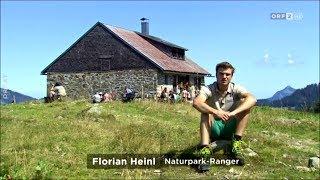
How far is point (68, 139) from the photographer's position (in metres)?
11.4

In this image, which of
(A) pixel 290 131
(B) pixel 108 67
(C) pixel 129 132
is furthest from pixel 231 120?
(B) pixel 108 67

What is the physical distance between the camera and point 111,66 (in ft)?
118

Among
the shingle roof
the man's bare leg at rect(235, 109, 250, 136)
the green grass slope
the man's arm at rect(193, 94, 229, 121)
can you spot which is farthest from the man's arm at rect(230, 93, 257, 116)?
the shingle roof

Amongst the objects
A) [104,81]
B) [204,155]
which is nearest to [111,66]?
[104,81]

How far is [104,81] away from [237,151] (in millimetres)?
28469

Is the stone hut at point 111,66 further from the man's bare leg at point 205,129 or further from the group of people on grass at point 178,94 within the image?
the man's bare leg at point 205,129

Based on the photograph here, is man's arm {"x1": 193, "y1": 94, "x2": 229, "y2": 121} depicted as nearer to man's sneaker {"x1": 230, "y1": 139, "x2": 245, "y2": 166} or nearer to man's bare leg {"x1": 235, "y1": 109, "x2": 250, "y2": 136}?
man's bare leg {"x1": 235, "y1": 109, "x2": 250, "y2": 136}

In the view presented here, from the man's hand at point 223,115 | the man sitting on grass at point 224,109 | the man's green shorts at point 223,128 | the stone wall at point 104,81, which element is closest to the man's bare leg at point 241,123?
the man sitting on grass at point 224,109

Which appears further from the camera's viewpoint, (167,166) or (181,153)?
(181,153)

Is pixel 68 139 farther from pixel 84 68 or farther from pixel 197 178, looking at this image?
pixel 84 68

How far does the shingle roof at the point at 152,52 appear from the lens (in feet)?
114

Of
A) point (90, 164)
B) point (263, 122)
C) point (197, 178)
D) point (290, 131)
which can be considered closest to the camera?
point (197, 178)

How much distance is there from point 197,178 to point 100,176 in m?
1.65

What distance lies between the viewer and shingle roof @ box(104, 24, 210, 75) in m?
34.8
